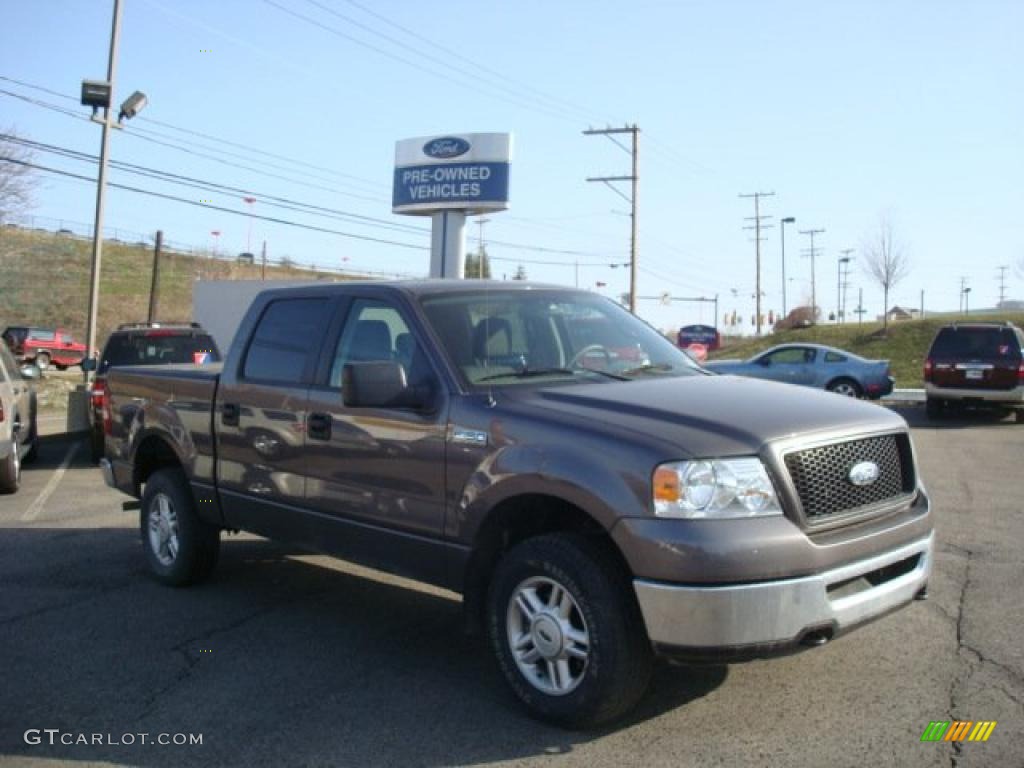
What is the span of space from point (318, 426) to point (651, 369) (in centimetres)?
179

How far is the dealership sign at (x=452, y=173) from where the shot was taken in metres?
28.1

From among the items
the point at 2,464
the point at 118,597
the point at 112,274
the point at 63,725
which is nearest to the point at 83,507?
the point at 2,464

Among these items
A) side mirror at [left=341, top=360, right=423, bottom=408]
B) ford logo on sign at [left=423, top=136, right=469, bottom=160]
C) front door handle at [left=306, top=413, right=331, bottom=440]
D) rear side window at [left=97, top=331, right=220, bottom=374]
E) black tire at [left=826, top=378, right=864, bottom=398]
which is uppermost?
ford logo on sign at [left=423, top=136, right=469, bottom=160]

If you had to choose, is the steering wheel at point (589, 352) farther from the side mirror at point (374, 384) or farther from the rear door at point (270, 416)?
the rear door at point (270, 416)

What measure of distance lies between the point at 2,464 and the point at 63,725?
6.30m

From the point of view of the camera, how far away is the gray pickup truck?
3.67 m

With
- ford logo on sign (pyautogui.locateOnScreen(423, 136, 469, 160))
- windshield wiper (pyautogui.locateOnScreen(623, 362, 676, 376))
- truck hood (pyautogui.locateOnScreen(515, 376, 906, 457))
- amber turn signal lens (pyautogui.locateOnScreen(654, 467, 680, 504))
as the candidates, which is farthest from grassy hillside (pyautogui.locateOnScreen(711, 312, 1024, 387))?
amber turn signal lens (pyautogui.locateOnScreen(654, 467, 680, 504))

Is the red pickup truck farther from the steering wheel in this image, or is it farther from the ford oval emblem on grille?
the ford oval emblem on grille

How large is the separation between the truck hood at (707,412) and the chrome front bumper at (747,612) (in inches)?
20.9

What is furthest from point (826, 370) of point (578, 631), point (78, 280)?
point (78, 280)

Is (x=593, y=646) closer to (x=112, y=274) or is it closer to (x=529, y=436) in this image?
(x=529, y=436)

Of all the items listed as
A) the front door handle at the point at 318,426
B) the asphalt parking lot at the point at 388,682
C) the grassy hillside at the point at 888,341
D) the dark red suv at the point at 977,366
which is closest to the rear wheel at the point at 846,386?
the dark red suv at the point at 977,366

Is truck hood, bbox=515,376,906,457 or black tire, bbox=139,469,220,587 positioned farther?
black tire, bbox=139,469,220,587

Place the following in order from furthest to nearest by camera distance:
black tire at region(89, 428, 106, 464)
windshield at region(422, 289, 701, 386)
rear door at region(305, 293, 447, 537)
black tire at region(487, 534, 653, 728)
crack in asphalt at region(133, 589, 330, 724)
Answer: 1. black tire at region(89, 428, 106, 464)
2. windshield at region(422, 289, 701, 386)
3. rear door at region(305, 293, 447, 537)
4. crack in asphalt at region(133, 589, 330, 724)
5. black tire at region(487, 534, 653, 728)
